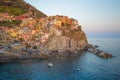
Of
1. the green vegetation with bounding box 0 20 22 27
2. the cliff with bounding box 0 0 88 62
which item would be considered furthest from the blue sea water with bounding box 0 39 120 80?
the green vegetation with bounding box 0 20 22 27

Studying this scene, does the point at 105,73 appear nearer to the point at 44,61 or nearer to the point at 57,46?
the point at 44,61

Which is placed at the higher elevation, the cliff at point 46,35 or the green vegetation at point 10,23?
the green vegetation at point 10,23

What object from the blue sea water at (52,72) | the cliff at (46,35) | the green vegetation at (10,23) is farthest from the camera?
the green vegetation at (10,23)

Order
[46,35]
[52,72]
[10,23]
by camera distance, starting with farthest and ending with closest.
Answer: [10,23] < [46,35] < [52,72]

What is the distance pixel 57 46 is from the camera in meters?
148

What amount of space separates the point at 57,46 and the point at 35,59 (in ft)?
128

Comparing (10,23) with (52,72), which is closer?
(52,72)

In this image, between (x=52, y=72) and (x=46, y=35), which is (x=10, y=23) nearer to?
(x=46, y=35)

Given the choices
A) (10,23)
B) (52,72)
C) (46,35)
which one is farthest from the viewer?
(10,23)

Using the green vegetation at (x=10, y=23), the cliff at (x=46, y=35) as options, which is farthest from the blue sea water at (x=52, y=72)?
the green vegetation at (x=10, y=23)

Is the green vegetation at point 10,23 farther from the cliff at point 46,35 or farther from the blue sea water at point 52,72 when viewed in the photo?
the blue sea water at point 52,72

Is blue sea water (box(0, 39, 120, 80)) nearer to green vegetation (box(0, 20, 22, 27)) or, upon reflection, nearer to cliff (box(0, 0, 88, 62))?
cliff (box(0, 0, 88, 62))

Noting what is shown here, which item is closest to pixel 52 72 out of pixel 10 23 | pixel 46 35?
pixel 46 35

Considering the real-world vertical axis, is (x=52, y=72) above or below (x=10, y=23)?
below
